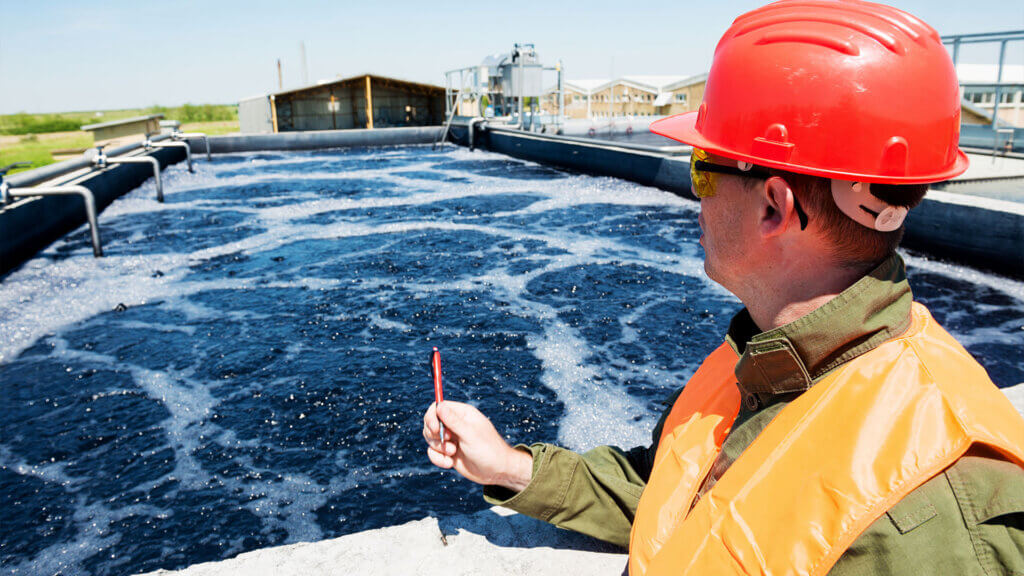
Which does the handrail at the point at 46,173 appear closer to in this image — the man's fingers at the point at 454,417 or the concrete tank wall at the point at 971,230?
the man's fingers at the point at 454,417

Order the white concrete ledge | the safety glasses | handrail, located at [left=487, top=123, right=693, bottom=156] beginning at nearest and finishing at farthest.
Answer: the safety glasses → the white concrete ledge → handrail, located at [left=487, top=123, right=693, bottom=156]

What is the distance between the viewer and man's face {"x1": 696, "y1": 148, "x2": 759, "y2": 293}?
Answer: 1300mm

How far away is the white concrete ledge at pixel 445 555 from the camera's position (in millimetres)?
1741

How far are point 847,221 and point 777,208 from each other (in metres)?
0.12

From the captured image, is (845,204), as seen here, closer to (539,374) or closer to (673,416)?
(673,416)

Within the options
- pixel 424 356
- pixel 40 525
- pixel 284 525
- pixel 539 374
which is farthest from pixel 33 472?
pixel 539 374

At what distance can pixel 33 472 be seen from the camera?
3945 millimetres

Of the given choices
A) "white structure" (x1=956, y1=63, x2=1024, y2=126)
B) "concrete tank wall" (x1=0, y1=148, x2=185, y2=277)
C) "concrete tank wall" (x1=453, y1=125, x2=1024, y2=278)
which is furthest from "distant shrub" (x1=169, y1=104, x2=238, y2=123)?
"concrete tank wall" (x1=453, y1=125, x2=1024, y2=278)

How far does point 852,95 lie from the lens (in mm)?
1193

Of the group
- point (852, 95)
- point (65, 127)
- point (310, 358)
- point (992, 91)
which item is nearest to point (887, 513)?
point (852, 95)

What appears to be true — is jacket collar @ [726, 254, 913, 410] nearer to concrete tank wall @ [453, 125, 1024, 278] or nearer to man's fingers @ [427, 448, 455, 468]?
man's fingers @ [427, 448, 455, 468]

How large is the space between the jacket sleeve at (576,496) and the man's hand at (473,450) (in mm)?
33

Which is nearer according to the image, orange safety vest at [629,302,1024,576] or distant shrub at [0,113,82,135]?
orange safety vest at [629,302,1024,576]

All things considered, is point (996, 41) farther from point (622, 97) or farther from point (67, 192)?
point (622, 97)
